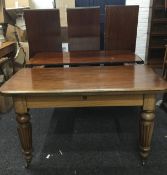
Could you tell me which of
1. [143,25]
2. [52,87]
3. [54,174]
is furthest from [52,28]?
[143,25]

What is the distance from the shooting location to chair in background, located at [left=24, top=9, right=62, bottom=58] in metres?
2.61

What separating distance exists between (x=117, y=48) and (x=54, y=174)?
66.7 inches

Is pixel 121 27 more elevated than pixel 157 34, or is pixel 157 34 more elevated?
pixel 121 27

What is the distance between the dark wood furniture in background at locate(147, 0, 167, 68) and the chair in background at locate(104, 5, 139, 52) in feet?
4.55

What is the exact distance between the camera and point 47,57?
94.4 inches

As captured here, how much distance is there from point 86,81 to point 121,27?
4.51 ft

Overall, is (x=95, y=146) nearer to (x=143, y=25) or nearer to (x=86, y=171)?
(x=86, y=171)

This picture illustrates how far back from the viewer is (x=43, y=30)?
2.67m

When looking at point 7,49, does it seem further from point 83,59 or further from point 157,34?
point 157,34

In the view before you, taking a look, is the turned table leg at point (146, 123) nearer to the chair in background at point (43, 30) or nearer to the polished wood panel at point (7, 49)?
the chair in background at point (43, 30)

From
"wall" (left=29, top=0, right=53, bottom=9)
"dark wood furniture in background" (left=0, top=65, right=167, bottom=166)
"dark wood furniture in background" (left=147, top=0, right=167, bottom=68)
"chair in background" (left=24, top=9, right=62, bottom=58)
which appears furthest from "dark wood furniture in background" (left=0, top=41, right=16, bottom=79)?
"dark wood furniture in background" (left=147, top=0, right=167, bottom=68)

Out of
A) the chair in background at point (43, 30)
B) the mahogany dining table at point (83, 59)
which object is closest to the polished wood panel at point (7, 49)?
the chair in background at point (43, 30)

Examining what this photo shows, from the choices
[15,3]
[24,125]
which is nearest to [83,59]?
[24,125]

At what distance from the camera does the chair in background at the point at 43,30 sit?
261 cm
